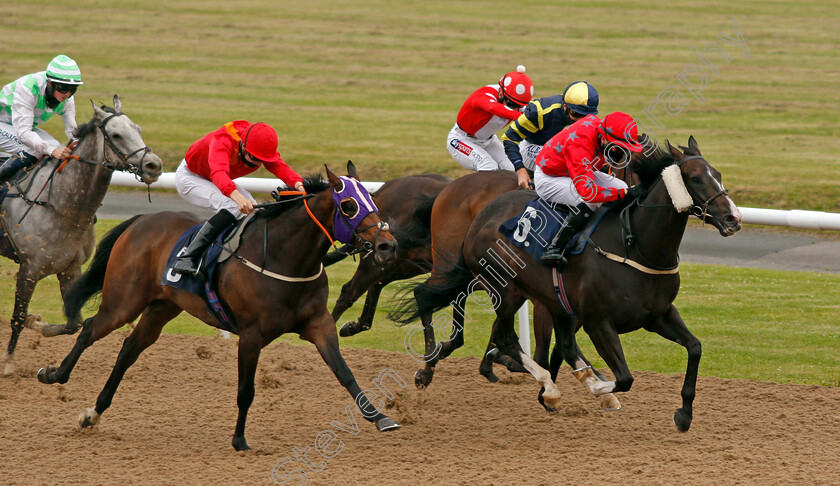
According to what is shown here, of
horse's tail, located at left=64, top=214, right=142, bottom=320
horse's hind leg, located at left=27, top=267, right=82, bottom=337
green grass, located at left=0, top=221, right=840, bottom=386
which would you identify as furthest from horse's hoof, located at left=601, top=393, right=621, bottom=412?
horse's hind leg, located at left=27, top=267, right=82, bottom=337

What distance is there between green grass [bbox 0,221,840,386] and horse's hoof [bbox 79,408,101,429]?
1.22m

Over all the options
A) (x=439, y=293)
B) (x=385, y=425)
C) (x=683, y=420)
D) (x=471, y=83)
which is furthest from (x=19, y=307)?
(x=471, y=83)

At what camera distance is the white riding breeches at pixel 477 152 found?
800 cm

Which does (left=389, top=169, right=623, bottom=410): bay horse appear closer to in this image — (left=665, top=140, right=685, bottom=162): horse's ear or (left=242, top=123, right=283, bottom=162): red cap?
(left=665, top=140, right=685, bottom=162): horse's ear

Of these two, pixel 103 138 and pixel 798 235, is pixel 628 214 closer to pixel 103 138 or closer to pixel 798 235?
pixel 103 138

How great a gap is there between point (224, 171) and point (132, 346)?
1.20m

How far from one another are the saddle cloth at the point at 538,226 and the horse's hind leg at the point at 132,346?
6.81 ft

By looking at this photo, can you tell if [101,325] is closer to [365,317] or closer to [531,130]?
[365,317]

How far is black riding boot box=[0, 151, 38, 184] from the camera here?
7578mm

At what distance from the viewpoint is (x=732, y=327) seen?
823 cm

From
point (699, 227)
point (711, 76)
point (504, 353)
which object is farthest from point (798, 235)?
point (711, 76)

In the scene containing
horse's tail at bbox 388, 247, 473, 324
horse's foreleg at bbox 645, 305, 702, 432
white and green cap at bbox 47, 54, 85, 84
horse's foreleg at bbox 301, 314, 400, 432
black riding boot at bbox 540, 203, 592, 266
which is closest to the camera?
horse's foreleg at bbox 301, 314, 400, 432

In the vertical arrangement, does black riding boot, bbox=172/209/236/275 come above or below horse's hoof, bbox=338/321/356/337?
above

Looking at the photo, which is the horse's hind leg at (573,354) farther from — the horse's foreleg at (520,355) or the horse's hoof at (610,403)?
the horse's foreleg at (520,355)
